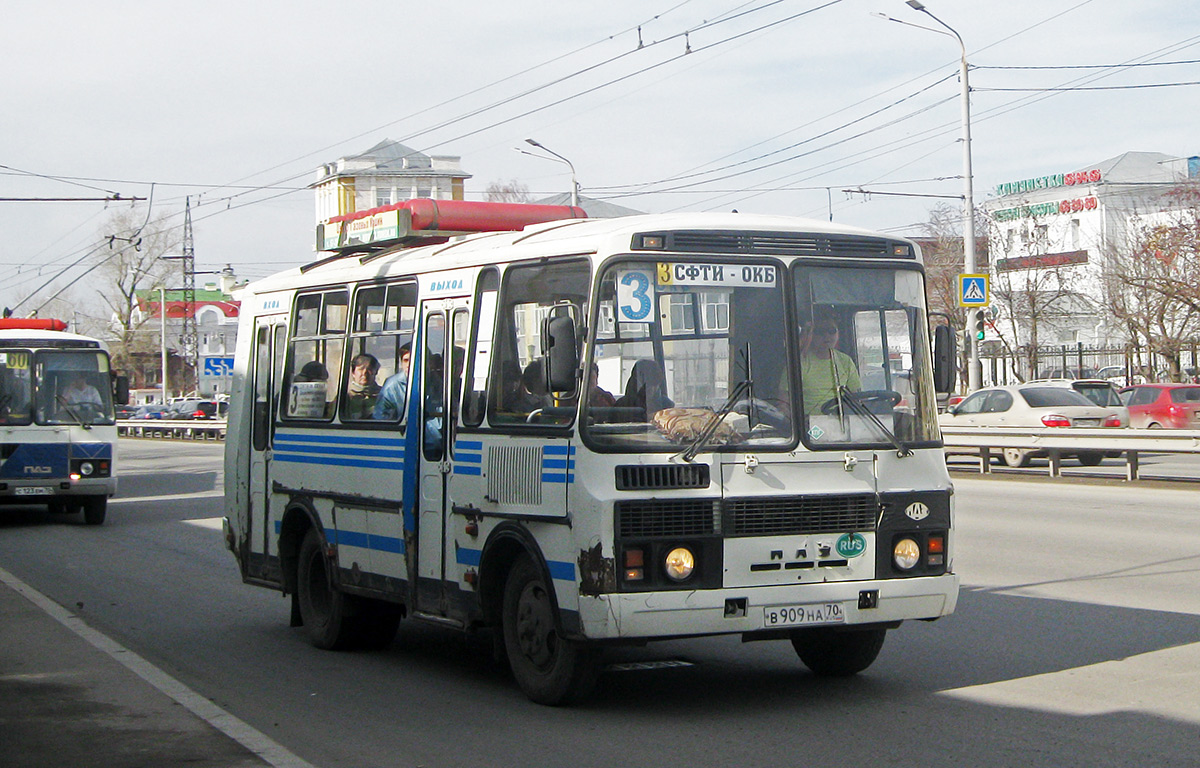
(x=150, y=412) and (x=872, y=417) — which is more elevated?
(x=150, y=412)

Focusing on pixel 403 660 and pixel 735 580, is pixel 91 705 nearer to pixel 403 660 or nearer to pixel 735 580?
pixel 403 660

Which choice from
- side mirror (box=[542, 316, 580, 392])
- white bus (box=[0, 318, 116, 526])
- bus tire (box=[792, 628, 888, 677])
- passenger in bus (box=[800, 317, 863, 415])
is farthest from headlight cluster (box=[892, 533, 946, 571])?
white bus (box=[0, 318, 116, 526])

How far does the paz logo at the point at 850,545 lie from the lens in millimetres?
7398

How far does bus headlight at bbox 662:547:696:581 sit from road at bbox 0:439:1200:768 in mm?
737

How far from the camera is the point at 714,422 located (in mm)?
7273

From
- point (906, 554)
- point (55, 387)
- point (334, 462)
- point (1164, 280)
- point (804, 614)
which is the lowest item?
point (804, 614)

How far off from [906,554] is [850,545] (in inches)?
13.2

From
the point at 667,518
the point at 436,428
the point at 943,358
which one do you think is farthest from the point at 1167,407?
the point at 667,518

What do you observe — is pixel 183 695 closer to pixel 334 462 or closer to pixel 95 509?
pixel 334 462

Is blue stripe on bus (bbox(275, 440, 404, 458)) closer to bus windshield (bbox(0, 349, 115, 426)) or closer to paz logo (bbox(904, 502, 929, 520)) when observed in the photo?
paz logo (bbox(904, 502, 929, 520))

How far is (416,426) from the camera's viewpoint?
29.1 feet

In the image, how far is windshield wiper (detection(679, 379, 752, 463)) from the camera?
715 centimetres

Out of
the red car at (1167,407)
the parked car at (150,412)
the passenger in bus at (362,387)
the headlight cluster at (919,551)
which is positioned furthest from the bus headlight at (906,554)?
the parked car at (150,412)

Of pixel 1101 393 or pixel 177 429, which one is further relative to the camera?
pixel 177 429
